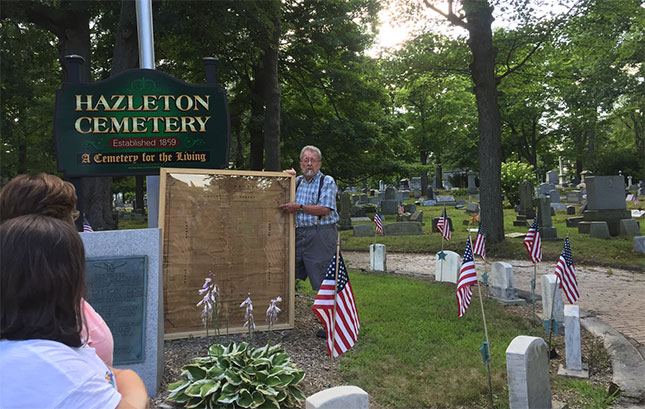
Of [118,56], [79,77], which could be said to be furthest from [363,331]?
[118,56]

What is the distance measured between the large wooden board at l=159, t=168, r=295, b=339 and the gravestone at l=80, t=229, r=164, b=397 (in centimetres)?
112

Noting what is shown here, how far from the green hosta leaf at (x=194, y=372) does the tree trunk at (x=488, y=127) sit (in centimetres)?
1185

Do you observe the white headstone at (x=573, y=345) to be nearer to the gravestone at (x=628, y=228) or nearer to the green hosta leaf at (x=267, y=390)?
the green hosta leaf at (x=267, y=390)

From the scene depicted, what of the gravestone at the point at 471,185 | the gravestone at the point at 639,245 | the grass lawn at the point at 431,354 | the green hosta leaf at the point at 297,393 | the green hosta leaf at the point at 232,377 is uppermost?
the gravestone at the point at 471,185

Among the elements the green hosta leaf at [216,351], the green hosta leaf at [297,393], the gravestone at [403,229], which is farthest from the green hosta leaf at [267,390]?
the gravestone at [403,229]

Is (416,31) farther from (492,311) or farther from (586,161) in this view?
(586,161)

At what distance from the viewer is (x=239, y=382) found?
11.7ft

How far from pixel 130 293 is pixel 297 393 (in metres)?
1.56

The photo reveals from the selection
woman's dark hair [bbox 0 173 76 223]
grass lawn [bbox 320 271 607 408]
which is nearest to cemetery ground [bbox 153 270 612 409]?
grass lawn [bbox 320 271 607 408]

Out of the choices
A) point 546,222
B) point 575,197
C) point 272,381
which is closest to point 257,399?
point 272,381

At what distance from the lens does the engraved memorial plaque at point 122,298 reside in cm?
379

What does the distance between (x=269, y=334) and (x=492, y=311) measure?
11.7 ft

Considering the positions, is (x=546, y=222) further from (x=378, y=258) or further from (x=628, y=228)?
(x=378, y=258)

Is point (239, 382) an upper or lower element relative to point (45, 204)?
lower
